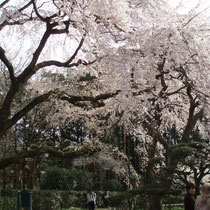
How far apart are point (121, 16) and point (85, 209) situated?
37.9 ft

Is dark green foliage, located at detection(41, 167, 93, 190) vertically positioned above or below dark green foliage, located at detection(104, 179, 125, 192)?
above

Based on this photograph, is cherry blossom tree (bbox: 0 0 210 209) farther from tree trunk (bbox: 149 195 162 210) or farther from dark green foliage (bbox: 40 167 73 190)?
dark green foliage (bbox: 40 167 73 190)

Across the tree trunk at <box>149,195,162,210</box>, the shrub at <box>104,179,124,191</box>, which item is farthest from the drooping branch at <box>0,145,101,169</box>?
the shrub at <box>104,179,124,191</box>

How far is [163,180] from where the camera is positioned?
7680 millimetres

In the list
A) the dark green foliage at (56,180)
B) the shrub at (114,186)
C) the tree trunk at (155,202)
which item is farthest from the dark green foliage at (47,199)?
the tree trunk at (155,202)

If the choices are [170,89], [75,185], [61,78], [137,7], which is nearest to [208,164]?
[170,89]

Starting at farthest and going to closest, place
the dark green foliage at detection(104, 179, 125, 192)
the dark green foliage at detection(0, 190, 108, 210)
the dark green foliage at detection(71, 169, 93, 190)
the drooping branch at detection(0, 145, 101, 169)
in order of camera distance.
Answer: the dark green foliage at detection(104, 179, 125, 192) < the dark green foliage at detection(71, 169, 93, 190) < the dark green foliage at detection(0, 190, 108, 210) < the drooping branch at detection(0, 145, 101, 169)

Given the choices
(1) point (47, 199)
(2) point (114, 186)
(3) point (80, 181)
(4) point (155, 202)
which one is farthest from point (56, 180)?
(4) point (155, 202)

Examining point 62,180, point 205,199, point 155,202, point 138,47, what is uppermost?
point 138,47

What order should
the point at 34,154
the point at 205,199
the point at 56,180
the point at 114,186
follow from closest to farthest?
the point at 205,199
the point at 34,154
the point at 56,180
the point at 114,186

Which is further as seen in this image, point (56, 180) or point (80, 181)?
point (80, 181)

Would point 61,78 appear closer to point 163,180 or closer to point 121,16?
point 121,16

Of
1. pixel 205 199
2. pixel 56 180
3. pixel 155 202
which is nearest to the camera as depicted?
pixel 205 199

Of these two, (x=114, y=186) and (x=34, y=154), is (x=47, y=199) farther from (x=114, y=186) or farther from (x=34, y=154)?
(x=114, y=186)
